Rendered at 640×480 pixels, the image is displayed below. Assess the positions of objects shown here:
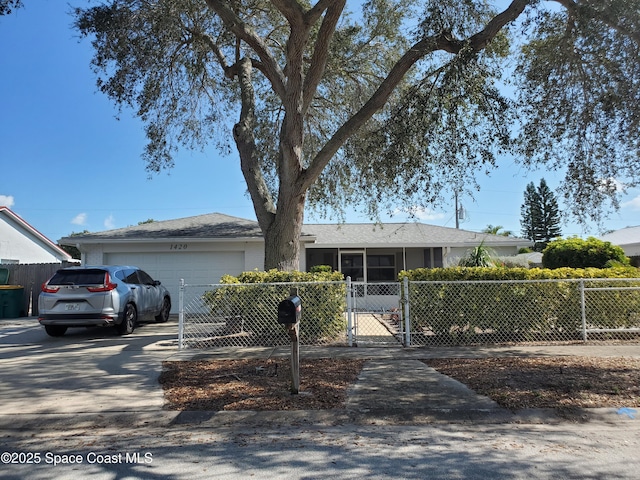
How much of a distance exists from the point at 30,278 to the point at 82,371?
37.2ft

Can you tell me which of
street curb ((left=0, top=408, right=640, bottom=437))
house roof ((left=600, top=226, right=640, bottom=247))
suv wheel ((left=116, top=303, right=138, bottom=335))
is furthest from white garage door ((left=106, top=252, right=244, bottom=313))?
house roof ((left=600, top=226, right=640, bottom=247))

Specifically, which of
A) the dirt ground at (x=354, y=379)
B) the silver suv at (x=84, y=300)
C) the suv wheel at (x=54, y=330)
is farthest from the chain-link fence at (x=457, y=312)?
the suv wheel at (x=54, y=330)

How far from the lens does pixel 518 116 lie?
9.48 meters

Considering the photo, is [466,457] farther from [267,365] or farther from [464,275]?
[464,275]

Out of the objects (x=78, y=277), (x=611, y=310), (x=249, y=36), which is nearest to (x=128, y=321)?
(x=78, y=277)

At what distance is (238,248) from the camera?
51.8ft

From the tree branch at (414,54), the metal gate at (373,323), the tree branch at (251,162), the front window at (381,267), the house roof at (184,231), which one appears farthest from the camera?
the front window at (381,267)

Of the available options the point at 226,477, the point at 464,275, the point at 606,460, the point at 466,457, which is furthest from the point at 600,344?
the point at 226,477

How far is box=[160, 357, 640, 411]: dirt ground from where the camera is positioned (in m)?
5.43

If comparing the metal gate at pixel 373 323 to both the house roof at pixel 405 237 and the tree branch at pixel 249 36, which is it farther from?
the tree branch at pixel 249 36

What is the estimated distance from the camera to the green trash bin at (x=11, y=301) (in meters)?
15.1

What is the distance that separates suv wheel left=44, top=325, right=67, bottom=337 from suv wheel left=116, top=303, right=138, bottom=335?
52.9 inches

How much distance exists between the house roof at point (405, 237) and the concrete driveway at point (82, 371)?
28.7ft

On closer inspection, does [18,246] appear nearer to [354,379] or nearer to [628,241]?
[354,379]
